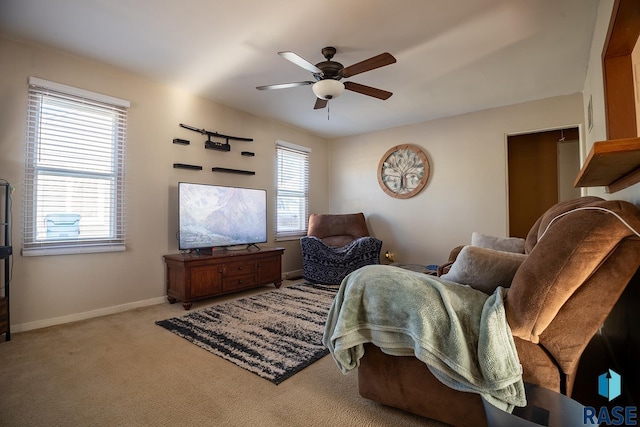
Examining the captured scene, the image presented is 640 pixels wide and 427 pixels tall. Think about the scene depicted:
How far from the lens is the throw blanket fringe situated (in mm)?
1117

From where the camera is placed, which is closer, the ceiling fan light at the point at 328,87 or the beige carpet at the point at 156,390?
the beige carpet at the point at 156,390

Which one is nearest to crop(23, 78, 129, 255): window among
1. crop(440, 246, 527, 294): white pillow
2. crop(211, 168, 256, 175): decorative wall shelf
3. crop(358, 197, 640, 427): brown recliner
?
crop(211, 168, 256, 175): decorative wall shelf

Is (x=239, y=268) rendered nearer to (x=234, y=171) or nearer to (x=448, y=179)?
(x=234, y=171)

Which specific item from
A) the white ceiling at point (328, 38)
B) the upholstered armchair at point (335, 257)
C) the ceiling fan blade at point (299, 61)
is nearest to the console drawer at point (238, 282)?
the upholstered armchair at point (335, 257)

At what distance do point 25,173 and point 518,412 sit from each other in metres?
3.85

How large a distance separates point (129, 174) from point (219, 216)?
1.06 m

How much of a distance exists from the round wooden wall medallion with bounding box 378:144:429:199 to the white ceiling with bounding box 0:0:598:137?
4.15 feet

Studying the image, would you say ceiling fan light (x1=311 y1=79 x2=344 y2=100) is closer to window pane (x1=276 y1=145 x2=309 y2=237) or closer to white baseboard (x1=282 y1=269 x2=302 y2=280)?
window pane (x1=276 y1=145 x2=309 y2=237)

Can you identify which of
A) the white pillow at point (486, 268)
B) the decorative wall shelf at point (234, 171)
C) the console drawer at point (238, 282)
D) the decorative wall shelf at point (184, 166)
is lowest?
the console drawer at point (238, 282)

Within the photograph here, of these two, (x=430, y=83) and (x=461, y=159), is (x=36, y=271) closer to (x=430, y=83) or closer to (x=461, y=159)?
(x=430, y=83)

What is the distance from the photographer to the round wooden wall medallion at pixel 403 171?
4.85m

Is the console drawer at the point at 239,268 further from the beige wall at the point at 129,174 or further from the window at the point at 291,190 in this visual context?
the window at the point at 291,190

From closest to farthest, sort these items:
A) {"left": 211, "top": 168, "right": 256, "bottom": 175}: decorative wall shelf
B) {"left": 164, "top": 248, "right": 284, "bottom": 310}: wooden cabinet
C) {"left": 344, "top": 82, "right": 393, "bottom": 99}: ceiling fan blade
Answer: {"left": 344, "top": 82, "right": 393, "bottom": 99}: ceiling fan blade < {"left": 164, "top": 248, "right": 284, "bottom": 310}: wooden cabinet < {"left": 211, "top": 168, "right": 256, "bottom": 175}: decorative wall shelf

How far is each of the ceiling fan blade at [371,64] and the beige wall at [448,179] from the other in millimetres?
2673
